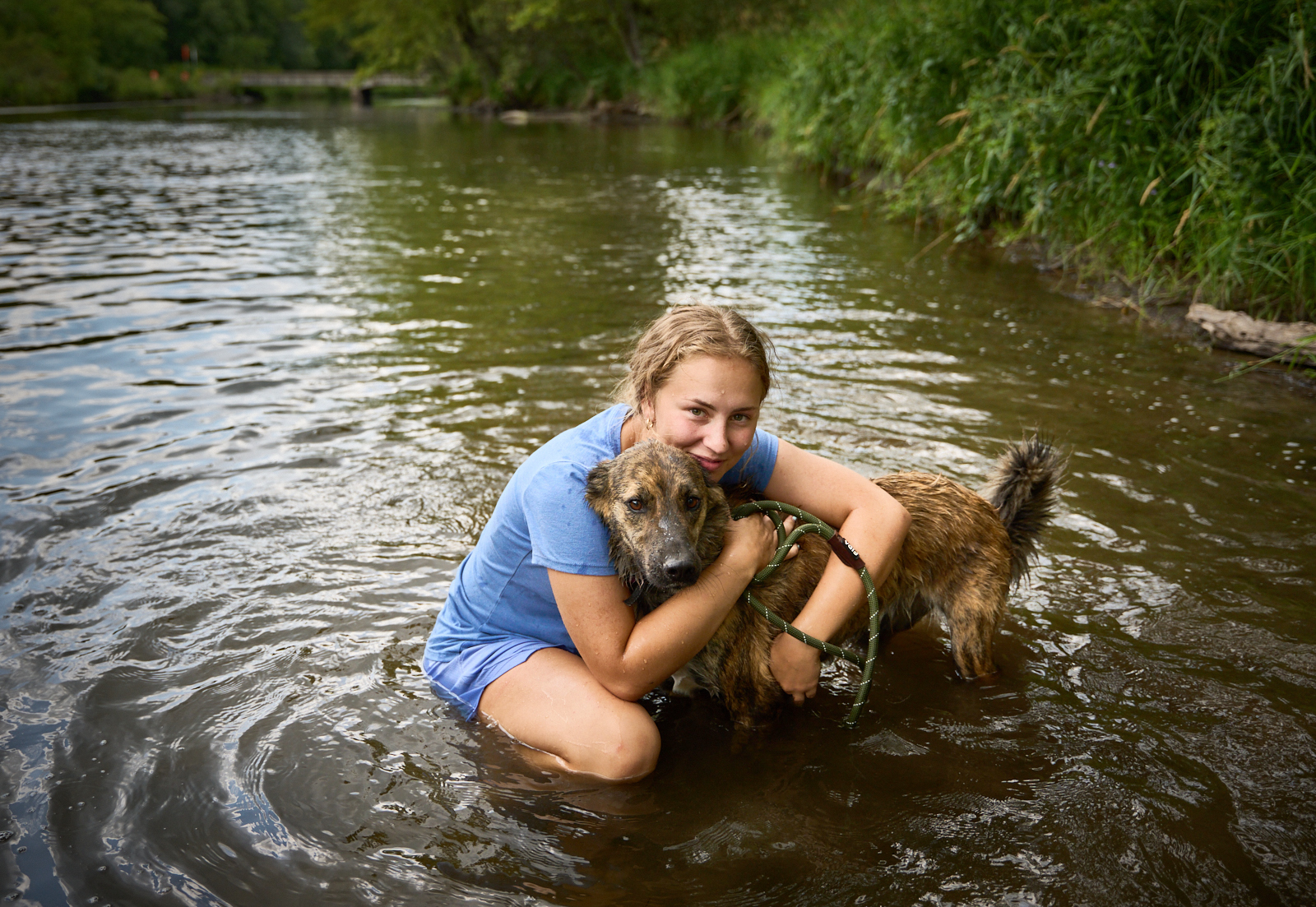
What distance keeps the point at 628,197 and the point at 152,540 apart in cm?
1324

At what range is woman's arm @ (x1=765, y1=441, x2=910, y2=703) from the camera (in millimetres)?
3285

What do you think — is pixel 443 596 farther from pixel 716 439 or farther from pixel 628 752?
pixel 716 439

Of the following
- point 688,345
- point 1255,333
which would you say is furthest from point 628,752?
point 1255,333

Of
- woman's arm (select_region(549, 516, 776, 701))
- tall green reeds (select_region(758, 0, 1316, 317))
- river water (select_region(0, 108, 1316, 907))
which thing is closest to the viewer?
river water (select_region(0, 108, 1316, 907))

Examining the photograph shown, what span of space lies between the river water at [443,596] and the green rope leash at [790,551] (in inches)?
14.0

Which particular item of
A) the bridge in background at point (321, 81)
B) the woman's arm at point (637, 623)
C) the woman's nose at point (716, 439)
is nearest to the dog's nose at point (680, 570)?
the woman's arm at point (637, 623)

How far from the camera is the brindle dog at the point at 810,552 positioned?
300 cm

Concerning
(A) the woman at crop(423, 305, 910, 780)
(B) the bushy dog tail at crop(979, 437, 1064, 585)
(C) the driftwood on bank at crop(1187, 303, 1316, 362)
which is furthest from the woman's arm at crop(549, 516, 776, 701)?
(C) the driftwood on bank at crop(1187, 303, 1316, 362)

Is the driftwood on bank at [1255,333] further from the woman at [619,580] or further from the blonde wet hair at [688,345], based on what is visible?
the blonde wet hair at [688,345]

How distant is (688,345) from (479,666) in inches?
57.4

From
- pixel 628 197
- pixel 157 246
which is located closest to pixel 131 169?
pixel 157 246

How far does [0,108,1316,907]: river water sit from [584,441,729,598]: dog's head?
0.82m

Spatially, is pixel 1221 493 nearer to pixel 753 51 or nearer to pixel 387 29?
pixel 753 51

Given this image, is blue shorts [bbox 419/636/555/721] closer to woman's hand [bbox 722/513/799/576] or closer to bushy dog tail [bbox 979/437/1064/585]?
woman's hand [bbox 722/513/799/576]
